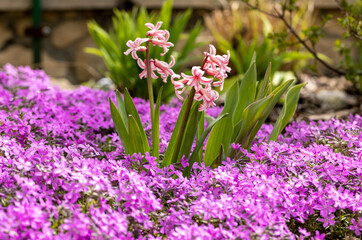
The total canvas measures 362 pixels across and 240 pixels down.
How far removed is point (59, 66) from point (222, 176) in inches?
199

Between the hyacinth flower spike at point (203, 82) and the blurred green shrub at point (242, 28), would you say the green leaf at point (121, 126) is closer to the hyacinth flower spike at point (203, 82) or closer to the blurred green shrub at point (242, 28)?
the hyacinth flower spike at point (203, 82)

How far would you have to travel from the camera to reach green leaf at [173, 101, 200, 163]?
2.02 meters

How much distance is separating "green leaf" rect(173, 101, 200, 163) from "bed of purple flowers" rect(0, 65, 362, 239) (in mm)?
110

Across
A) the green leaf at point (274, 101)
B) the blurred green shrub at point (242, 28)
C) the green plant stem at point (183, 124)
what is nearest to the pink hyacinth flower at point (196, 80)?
the green plant stem at point (183, 124)

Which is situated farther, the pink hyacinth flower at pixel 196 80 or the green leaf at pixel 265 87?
the green leaf at pixel 265 87

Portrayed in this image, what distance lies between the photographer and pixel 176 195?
181 cm

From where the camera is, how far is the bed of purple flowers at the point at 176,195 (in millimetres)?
1504

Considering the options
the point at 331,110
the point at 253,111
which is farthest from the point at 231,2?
the point at 253,111

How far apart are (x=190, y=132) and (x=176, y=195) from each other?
358 millimetres

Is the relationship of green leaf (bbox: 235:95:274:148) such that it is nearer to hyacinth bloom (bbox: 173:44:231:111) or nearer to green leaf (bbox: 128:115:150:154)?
hyacinth bloom (bbox: 173:44:231:111)

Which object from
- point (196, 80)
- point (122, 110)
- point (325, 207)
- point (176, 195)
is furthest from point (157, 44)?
point (325, 207)

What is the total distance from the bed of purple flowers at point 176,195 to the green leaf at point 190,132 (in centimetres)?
11

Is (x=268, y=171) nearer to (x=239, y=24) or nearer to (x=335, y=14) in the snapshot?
(x=239, y=24)

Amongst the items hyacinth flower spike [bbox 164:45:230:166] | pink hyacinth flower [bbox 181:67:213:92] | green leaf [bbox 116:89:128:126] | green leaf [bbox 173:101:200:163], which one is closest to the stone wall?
green leaf [bbox 116:89:128:126]
